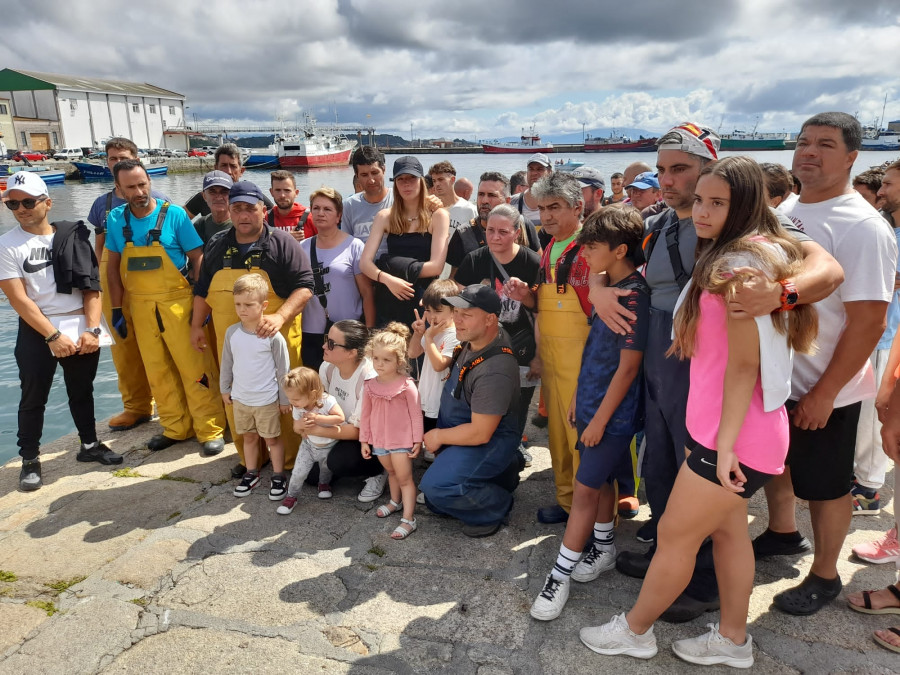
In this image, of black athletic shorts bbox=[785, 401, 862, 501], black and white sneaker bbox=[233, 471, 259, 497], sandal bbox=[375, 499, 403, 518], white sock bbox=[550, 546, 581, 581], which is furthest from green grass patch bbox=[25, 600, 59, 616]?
black athletic shorts bbox=[785, 401, 862, 501]

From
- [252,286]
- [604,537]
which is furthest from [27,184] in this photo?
[604,537]

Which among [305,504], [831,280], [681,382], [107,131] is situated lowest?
[305,504]

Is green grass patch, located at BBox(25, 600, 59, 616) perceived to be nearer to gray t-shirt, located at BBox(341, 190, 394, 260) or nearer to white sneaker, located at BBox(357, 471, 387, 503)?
white sneaker, located at BBox(357, 471, 387, 503)

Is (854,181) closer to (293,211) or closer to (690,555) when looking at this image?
(690,555)

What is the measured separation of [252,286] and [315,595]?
2007mm

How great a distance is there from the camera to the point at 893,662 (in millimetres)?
2240

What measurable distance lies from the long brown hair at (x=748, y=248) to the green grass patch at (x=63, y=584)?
3.28 m

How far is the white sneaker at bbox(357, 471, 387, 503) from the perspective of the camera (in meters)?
3.74

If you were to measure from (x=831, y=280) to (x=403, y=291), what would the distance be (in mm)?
2775

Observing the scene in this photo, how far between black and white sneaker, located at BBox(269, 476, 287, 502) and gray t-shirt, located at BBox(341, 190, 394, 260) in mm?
2119

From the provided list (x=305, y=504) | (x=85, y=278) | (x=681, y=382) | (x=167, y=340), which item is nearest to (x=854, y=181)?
(x=681, y=382)

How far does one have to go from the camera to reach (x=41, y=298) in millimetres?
4109

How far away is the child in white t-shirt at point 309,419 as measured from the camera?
363 centimetres

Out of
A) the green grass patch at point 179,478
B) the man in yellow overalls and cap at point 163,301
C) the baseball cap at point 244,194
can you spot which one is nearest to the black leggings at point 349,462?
the green grass patch at point 179,478
